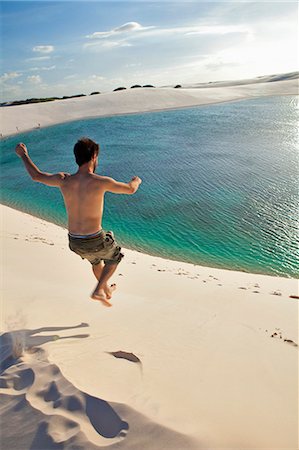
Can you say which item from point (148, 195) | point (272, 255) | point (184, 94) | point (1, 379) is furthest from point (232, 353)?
point (184, 94)

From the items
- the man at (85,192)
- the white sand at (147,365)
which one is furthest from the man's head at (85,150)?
the white sand at (147,365)

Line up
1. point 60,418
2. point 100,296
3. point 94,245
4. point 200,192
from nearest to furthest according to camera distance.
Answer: point 60,418, point 94,245, point 100,296, point 200,192

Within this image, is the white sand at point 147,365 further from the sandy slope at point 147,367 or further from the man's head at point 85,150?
the man's head at point 85,150

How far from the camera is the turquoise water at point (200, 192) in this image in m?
10.7

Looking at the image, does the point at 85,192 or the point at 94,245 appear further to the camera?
the point at 94,245

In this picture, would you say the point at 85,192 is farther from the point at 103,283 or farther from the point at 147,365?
the point at 147,365

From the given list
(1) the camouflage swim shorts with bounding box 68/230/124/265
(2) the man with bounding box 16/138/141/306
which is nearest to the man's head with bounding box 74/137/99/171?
(2) the man with bounding box 16/138/141/306

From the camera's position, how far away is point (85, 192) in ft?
12.7

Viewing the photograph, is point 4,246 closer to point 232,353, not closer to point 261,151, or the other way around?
point 232,353

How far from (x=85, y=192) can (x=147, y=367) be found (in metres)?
1.86

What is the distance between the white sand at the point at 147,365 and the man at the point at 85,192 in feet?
3.57

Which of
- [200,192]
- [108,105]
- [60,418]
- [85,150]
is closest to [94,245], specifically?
[85,150]

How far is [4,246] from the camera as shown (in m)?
8.96

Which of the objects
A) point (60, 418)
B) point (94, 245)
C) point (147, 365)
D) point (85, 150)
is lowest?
point (147, 365)
